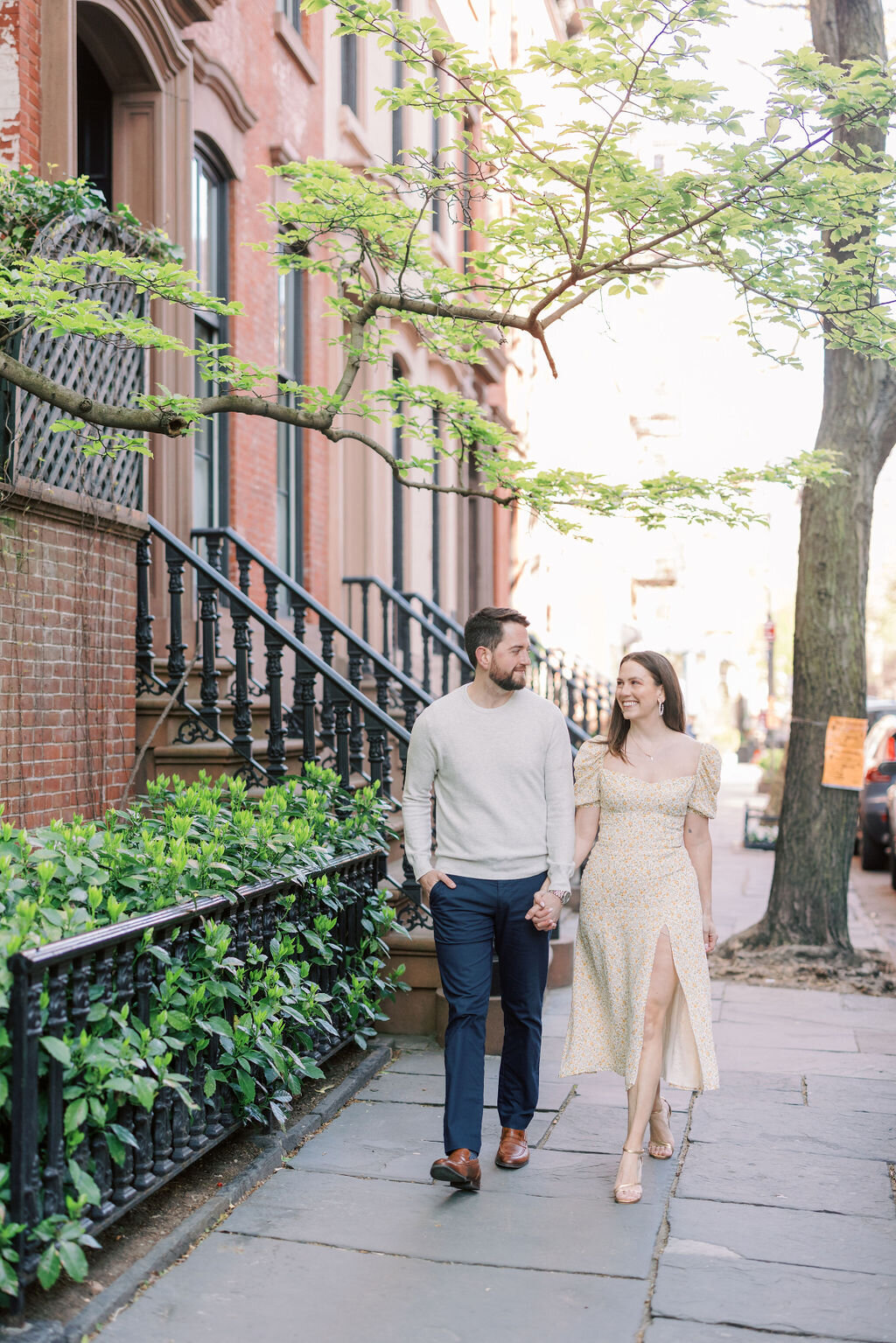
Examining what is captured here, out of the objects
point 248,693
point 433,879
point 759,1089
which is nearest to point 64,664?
point 248,693

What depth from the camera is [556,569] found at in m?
24.8

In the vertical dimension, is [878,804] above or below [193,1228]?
below

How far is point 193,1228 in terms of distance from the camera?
4.00 metres

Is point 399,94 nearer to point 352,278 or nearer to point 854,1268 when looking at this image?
point 352,278

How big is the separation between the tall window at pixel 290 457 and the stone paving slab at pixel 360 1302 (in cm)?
813

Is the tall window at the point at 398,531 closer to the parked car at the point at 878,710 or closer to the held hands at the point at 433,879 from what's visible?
the parked car at the point at 878,710

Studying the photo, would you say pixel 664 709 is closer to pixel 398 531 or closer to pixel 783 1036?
pixel 783 1036

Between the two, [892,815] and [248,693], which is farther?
[892,815]

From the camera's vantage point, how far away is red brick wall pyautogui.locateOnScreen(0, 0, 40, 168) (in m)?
6.98

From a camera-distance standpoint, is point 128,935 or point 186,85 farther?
point 186,85

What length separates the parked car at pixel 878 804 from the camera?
15570 mm

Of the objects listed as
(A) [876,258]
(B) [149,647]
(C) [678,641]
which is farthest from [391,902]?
(C) [678,641]

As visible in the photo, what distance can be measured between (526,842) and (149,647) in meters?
3.88

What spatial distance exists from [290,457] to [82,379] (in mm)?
5070
